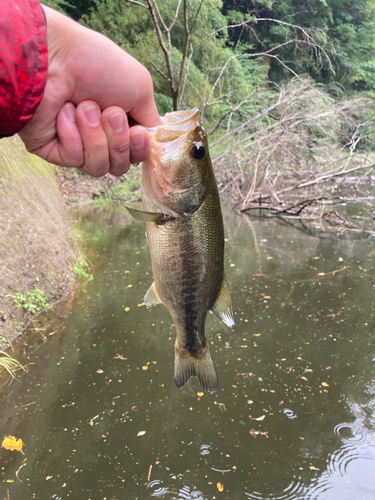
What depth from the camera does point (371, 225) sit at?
10.1 meters

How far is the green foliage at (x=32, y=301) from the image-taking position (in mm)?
4466

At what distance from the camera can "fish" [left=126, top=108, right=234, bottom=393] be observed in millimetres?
1598

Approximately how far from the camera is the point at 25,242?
196 inches

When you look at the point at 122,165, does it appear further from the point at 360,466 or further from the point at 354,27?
the point at 354,27

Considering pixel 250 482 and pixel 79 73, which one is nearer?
pixel 79 73

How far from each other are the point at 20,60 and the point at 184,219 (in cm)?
88

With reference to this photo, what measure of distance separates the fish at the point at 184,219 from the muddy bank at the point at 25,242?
3043 millimetres

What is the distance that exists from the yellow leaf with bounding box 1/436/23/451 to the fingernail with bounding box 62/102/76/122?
2693 mm

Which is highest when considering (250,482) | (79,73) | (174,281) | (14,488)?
(79,73)

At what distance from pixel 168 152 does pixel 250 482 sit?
2526mm

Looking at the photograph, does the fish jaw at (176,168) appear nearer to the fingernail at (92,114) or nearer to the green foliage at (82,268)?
the fingernail at (92,114)

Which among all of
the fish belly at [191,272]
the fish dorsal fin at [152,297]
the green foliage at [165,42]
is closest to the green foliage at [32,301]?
the fish dorsal fin at [152,297]

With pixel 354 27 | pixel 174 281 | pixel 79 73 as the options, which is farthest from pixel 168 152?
pixel 354 27

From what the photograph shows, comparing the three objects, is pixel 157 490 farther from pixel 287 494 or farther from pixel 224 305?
pixel 224 305
